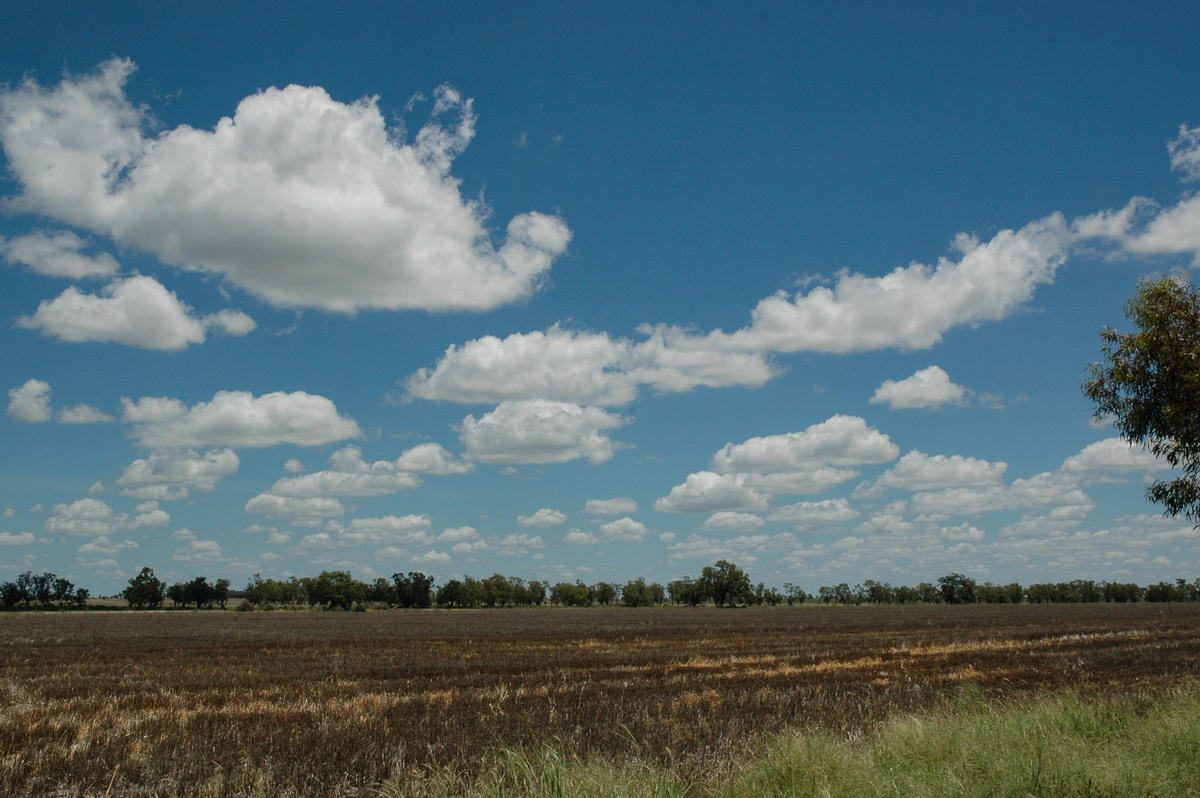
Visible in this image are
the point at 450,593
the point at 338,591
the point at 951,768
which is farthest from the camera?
the point at 450,593

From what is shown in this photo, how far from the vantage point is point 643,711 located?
57.4 feet

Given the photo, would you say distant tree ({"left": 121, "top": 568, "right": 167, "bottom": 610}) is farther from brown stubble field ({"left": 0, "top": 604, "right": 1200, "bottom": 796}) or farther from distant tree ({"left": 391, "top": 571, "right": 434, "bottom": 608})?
brown stubble field ({"left": 0, "top": 604, "right": 1200, "bottom": 796})

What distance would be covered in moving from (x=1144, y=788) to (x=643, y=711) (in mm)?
11330

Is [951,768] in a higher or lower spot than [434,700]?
higher

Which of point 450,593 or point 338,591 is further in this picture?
point 450,593

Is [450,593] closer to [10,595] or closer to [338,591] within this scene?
[338,591]

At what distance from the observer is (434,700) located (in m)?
19.6

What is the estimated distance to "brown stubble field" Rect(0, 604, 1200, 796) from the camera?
12.0 meters

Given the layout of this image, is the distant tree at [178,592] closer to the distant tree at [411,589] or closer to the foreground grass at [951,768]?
the distant tree at [411,589]


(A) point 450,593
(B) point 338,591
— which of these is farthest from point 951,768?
(A) point 450,593

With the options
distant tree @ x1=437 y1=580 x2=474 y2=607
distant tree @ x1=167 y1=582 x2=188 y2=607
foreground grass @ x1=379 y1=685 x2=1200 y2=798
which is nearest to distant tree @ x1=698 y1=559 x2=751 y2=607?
distant tree @ x1=437 y1=580 x2=474 y2=607

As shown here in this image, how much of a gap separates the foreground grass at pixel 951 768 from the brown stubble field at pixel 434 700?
134cm

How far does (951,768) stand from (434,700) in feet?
47.0

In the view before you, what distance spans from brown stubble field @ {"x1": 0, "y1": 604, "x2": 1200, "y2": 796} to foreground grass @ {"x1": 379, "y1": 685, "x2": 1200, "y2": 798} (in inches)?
52.8
